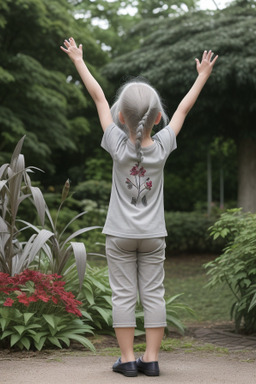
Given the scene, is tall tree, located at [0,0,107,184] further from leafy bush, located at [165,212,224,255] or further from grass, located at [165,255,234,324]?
grass, located at [165,255,234,324]

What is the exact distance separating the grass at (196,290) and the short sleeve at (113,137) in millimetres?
2200

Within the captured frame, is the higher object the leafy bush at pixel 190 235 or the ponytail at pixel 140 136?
the ponytail at pixel 140 136

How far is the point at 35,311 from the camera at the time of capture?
415 centimetres

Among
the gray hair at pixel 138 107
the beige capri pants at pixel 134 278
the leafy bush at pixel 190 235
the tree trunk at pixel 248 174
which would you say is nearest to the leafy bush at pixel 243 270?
the beige capri pants at pixel 134 278

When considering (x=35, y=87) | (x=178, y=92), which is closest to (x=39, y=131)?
A: (x=35, y=87)

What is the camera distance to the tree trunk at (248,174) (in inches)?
531

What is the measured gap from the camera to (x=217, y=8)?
13.9 metres

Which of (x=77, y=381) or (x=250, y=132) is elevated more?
(x=250, y=132)

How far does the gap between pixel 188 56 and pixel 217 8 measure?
2622 mm

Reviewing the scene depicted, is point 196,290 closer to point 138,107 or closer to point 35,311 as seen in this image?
point 35,311

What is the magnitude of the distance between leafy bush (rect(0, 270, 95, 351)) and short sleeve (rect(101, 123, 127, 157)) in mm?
1117

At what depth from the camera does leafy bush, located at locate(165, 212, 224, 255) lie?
1309 centimetres

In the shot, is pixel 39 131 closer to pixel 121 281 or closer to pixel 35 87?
pixel 35 87

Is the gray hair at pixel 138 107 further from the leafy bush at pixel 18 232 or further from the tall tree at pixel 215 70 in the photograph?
the tall tree at pixel 215 70
